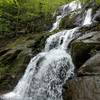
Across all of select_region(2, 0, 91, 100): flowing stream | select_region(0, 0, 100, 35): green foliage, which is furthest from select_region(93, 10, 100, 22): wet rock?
select_region(0, 0, 100, 35): green foliage

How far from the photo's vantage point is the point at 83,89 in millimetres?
10070

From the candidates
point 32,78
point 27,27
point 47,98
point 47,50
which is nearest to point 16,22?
point 27,27

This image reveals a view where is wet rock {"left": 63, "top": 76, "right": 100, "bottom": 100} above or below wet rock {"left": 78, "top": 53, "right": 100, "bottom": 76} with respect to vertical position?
below

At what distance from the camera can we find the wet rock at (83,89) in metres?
9.68

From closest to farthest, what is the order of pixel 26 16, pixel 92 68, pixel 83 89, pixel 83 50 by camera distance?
pixel 83 89
pixel 92 68
pixel 83 50
pixel 26 16

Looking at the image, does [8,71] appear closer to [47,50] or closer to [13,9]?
[47,50]

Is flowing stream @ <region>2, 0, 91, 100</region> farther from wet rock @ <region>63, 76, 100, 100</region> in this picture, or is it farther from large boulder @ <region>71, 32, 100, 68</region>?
wet rock @ <region>63, 76, 100, 100</region>

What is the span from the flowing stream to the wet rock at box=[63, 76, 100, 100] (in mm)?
1933

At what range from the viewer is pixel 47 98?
41.5ft

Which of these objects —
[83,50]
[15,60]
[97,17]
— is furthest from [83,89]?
[97,17]

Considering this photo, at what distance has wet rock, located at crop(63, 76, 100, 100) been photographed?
381 inches

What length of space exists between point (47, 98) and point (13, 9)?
13905mm

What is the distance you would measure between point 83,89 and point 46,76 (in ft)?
12.7

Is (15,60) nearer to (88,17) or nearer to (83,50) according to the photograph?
(83,50)
